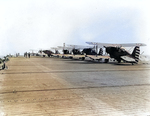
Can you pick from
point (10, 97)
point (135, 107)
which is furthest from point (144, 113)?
point (10, 97)

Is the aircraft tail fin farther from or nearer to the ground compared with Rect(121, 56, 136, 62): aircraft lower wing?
farther from the ground

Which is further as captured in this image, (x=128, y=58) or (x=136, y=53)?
(x=136, y=53)

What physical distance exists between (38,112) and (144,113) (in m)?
3.20

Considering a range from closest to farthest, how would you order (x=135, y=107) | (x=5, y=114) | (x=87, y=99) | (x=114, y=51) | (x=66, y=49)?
(x=5, y=114), (x=135, y=107), (x=87, y=99), (x=114, y=51), (x=66, y=49)

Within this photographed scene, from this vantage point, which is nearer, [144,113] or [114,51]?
[144,113]

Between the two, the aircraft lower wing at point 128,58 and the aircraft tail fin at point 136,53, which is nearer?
the aircraft lower wing at point 128,58

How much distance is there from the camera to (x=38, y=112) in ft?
16.2

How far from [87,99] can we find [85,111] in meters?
1.40

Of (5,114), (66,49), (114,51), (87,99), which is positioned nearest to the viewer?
(5,114)

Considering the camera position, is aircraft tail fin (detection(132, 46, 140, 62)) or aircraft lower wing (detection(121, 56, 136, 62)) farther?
aircraft tail fin (detection(132, 46, 140, 62))

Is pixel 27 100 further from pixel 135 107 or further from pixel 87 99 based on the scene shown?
pixel 135 107

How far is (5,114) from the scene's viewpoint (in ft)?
15.4

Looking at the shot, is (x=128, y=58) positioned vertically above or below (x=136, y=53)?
below

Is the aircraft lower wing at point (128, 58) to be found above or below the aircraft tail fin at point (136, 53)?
below
